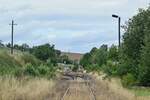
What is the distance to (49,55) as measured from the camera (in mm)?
149750

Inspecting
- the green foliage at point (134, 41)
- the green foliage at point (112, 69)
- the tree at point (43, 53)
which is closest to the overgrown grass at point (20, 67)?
the green foliage at point (112, 69)

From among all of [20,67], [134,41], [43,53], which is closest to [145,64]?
[134,41]

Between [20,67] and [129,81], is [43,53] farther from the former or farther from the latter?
[129,81]

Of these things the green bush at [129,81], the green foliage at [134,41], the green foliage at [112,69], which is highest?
the green foliage at [134,41]

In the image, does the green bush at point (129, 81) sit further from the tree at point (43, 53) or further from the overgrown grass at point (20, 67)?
the tree at point (43, 53)

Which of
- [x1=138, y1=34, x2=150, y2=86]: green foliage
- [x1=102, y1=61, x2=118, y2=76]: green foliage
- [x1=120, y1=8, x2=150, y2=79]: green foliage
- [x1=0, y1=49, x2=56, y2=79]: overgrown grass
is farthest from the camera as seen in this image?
[x1=102, y1=61, x2=118, y2=76]: green foliage

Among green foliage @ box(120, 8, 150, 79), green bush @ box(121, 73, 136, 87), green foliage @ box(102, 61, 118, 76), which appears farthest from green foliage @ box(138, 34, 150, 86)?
green foliage @ box(102, 61, 118, 76)

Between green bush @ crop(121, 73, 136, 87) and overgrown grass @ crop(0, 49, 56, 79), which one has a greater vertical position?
overgrown grass @ crop(0, 49, 56, 79)

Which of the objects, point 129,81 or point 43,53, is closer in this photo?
point 129,81

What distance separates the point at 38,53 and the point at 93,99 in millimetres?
122431

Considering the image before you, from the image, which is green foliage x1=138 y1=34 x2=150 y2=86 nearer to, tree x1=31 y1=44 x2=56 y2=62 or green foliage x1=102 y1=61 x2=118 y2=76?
green foliage x1=102 y1=61 x2=118 y2=76

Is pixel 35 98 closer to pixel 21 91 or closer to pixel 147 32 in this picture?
pixel 21 91

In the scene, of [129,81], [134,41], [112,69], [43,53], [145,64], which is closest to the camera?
[145,64]

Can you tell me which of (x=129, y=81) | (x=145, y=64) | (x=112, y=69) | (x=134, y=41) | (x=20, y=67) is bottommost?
(x=129, y=81)
